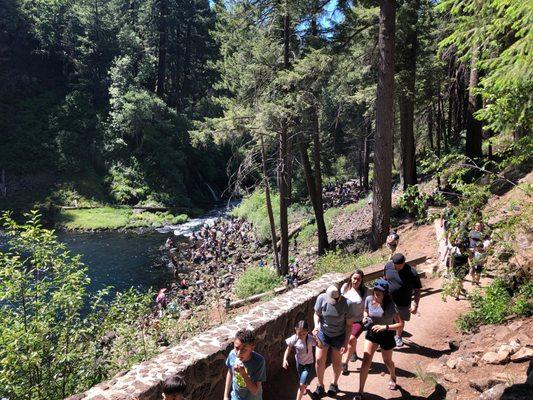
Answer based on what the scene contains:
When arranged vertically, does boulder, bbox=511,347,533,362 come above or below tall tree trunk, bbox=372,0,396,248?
below

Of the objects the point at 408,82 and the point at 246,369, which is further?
the point at 408,82

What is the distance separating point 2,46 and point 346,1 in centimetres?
4816

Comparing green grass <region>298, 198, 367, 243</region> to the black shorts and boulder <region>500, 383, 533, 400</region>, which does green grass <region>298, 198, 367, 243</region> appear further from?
boulder <region>500, 383, 533, 400</region>

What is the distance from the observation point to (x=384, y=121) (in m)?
10.5

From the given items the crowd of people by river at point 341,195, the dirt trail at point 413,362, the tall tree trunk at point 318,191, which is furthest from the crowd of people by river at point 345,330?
the crowd of people by river at point 341,195

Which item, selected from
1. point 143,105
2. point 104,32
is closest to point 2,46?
point 104,32

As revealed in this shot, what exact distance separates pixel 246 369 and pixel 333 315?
62.0 inches

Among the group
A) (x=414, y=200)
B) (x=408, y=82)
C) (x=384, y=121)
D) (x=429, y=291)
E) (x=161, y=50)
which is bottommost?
(x=429, y=291)

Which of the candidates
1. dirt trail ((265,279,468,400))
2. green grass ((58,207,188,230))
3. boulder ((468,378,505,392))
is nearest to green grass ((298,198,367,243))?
dirt trail ((265,279,468,400))

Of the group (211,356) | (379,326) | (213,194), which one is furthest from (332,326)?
(213,194)

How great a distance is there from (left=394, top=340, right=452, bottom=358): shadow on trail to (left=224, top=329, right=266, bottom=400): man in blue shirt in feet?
11.0

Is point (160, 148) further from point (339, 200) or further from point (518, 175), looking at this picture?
point (518, 175)

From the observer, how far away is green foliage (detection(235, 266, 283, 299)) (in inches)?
668

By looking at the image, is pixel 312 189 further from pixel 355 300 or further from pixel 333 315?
pixel 333 315
